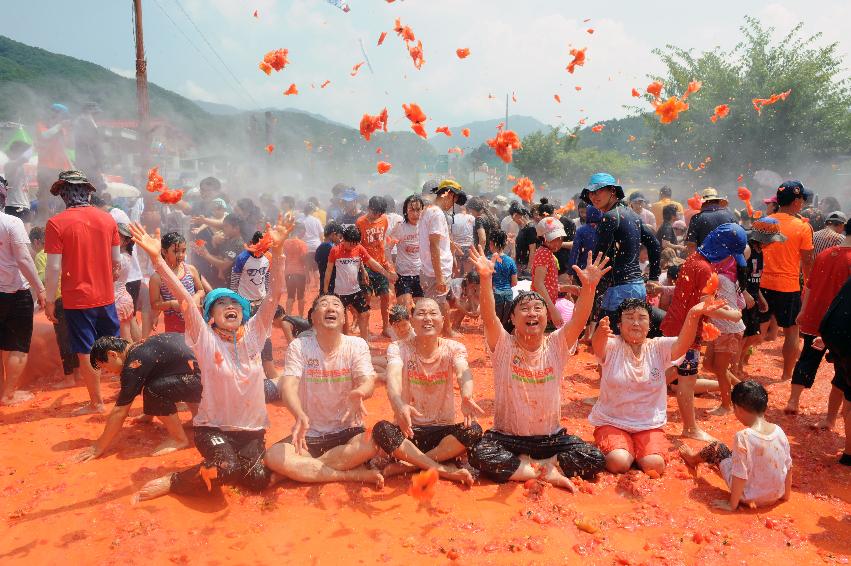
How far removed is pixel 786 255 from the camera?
23.0 feet

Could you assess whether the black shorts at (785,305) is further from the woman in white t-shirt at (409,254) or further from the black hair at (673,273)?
the woman in white t-shirt at (409,254)

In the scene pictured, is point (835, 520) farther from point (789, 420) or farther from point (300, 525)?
point (300, 525)

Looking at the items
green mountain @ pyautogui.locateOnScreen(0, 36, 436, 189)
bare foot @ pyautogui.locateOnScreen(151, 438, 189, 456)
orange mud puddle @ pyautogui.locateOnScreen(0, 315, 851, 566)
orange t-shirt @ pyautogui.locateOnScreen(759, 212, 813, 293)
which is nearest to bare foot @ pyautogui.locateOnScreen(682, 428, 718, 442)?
orange mud puddle @ pyautogui.locateOnScreen(0, 315, 851, 566)

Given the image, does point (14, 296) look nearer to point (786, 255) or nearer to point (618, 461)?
point (618, 461)

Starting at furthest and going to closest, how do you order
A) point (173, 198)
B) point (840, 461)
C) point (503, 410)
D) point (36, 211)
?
point (36, 211)
point (173, 198)
point (840, 461)
point (503, 410)

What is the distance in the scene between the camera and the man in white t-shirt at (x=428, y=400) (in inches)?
173

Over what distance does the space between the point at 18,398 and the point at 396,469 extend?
4.39 meters

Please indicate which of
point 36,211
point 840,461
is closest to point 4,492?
point 840,461

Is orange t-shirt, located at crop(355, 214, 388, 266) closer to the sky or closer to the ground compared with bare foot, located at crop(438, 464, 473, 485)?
closer to the sky

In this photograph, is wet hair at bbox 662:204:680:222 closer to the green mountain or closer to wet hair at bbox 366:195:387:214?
wet hair at bbox 366:195:387:214

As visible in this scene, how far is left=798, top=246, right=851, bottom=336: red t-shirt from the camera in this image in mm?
5613

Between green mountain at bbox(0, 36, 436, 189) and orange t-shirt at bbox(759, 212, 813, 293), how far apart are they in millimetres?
24515

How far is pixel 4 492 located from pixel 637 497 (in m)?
4.69

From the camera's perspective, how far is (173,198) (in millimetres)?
10797
